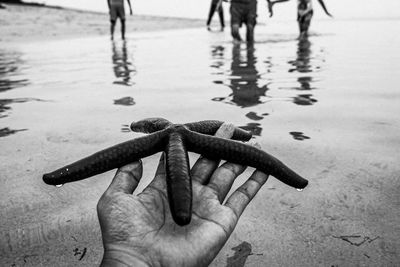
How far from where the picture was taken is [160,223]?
6.35ft

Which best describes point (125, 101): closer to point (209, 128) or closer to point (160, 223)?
point (209, 128)

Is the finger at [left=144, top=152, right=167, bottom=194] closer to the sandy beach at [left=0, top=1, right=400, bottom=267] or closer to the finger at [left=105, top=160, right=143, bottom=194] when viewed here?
the finger at [left=105, top=160, right=143, bottom=194]

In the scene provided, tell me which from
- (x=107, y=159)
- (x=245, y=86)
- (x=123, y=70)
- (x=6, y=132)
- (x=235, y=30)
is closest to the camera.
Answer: (x=107, y=159)

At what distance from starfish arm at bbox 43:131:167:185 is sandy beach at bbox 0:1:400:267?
14.6 inches

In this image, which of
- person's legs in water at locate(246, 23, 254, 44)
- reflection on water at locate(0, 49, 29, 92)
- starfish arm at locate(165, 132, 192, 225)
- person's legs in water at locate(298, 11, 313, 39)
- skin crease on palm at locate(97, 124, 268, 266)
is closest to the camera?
starfish arm at locate(165, 132, 192, 225)

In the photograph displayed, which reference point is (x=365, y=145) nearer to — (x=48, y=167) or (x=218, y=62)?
(x=48, y=167)

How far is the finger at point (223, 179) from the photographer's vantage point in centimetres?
223

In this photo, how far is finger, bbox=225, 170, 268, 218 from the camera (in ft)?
6.72

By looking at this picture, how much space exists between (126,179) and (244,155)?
74 centimetres

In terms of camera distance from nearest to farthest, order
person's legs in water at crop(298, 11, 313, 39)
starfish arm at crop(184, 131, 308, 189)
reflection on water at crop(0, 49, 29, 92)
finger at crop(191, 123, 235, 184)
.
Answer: starfish arm at crop(184, 131, 308, 189) → finger at crop(191, 123, 235, 184) → reflection on water at crop(0, 49, 29, 92) → person's legs in water at crop(298, 11, 313, 39)

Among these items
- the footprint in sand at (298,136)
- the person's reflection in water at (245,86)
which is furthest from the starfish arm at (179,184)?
the person's reflection in water at (245,86)

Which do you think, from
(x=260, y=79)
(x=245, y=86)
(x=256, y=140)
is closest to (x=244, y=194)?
(x=256, y=140)

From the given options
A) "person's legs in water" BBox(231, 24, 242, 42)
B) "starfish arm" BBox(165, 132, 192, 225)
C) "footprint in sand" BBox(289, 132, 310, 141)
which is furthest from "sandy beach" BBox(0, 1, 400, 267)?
"person's legs in water" BBox(231, 24, 242, 42)

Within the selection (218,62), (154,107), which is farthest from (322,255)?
(218,62)
